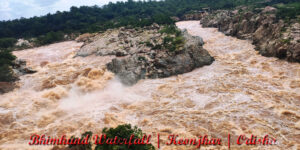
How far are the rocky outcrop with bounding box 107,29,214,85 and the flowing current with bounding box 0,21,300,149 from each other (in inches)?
24.6

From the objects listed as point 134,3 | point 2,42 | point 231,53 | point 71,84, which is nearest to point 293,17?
point 231,53

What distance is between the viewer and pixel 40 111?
10.9 m

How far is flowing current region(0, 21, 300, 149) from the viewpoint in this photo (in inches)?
346

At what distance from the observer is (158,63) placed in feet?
50.5

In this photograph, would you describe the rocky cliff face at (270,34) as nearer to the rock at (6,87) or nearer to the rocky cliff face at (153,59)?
the rocky cliff face at (153,59)

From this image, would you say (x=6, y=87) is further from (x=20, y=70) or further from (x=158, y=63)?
(x=158, y=63)

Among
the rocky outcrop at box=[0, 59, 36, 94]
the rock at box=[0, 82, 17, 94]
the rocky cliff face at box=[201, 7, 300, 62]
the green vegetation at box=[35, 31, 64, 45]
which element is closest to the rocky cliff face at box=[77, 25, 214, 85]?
the rocky cliff face at box=[201, 7, 300, 62]

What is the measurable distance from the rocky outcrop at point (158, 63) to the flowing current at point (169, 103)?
0.63m

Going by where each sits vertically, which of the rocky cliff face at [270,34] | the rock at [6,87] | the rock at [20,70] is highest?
the rocky cliff face at [270,34]

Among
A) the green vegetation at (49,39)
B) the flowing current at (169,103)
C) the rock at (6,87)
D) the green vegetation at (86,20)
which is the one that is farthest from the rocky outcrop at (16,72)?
the green vegetation at (86,20)

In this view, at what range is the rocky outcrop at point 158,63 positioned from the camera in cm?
1459

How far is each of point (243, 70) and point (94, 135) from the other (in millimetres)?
11001

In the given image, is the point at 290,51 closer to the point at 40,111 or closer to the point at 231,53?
the point at 231,53

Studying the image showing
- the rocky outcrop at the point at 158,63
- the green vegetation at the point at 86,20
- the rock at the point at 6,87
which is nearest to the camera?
the rock at the point at 6,87
